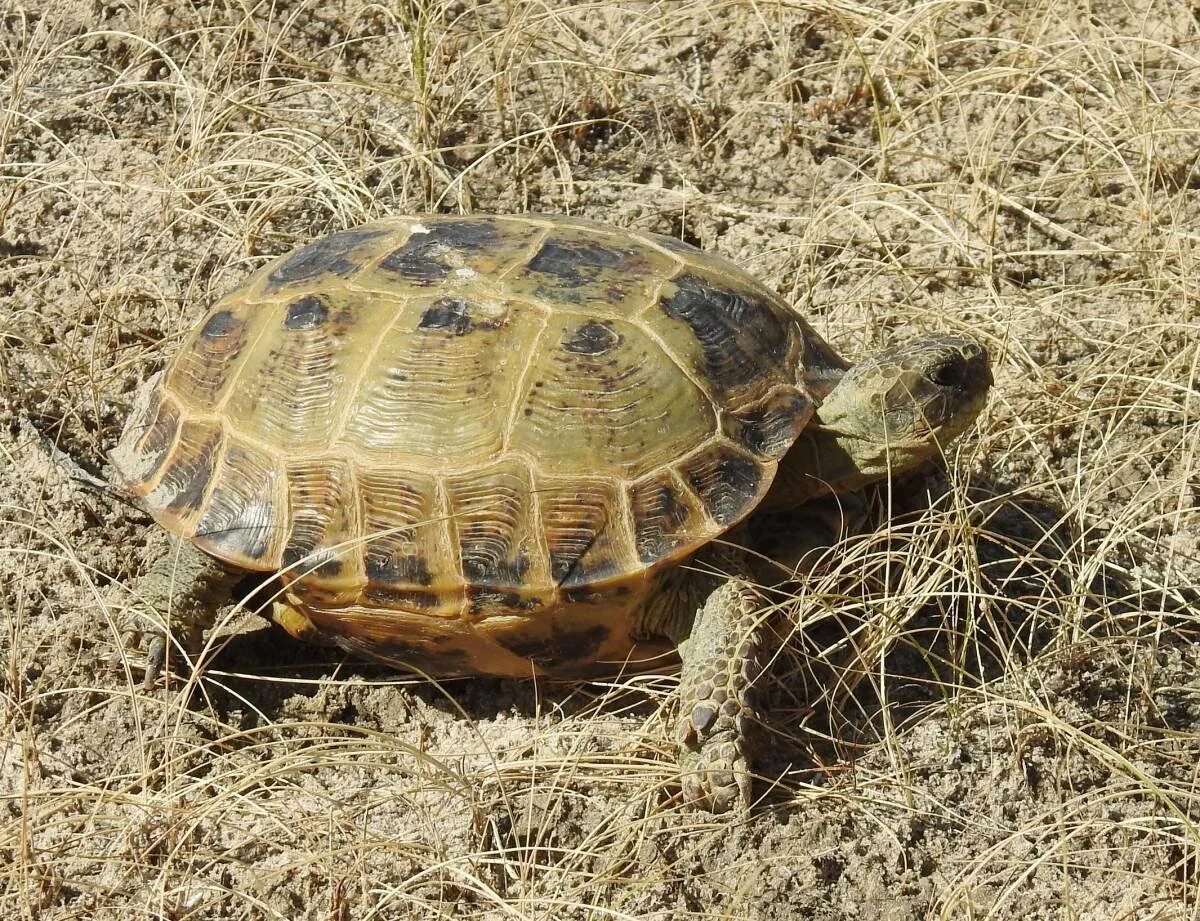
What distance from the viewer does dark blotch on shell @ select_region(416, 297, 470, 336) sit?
381 centimetres

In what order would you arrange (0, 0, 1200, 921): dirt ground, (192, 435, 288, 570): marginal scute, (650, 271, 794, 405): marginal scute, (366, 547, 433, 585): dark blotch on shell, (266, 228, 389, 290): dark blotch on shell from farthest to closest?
1. (266, 228, 389, 290): dark blotch on shell
2. (650, 271, 794, 405): marginal scute
3. (192, 435, 288, 570): marginal scute
4. (366, 547, 433, 585): dark blotch on shell
5. (0, 0, 1200, 921): dirt ground

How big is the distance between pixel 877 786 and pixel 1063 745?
59 centimetres

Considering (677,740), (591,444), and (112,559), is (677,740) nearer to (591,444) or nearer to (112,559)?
(591,444)

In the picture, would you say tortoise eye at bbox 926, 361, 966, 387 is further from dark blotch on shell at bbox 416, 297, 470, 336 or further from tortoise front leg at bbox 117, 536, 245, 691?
tortoise front leg at bbox 117, 536, 245, 691

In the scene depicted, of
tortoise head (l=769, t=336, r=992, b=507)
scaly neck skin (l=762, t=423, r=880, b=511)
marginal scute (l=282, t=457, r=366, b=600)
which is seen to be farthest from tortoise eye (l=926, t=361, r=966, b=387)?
marginal scute (l=282, t=457, r=366, b=600)

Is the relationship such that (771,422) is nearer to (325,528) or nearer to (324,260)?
(325,528)

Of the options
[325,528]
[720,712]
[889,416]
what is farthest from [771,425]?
[325,528]

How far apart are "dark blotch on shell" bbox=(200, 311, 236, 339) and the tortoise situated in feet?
0.04

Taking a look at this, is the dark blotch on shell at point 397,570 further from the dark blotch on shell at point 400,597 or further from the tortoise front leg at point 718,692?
the tortoise front leg at point 718,692

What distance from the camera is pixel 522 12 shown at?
20.0 feet

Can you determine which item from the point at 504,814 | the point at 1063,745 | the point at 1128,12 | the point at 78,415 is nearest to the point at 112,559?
the point at 78,415

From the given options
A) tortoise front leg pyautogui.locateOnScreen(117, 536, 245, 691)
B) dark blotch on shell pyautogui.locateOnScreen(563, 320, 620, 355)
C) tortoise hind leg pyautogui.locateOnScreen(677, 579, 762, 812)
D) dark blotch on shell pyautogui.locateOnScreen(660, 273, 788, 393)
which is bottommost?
tortoise hind leg pyautogui.locateOnScreen(677, 579, 762, 812)

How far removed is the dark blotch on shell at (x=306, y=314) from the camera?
3922 millimetres

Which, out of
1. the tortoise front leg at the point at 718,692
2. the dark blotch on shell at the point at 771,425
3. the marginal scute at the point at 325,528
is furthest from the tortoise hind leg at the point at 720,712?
the marginal scute at the point at 325,528
